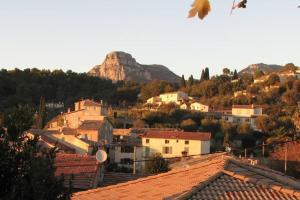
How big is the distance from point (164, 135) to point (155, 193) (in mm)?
37934

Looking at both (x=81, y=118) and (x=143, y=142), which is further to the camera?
(x=81, y=118)

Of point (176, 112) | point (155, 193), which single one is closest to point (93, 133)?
point (176, 112)

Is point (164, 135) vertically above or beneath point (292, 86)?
beneath

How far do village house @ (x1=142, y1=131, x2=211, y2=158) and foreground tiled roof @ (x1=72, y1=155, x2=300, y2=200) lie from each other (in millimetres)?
35170

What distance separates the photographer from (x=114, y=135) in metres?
55.8

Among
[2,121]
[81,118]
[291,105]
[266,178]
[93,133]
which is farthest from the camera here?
[291,105]

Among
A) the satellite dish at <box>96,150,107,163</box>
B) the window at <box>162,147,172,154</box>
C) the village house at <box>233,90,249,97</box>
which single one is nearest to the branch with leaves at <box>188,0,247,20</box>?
the satellite dish at <box>96,150,107,163</box>

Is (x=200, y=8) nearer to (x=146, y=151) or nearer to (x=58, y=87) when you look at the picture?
(x=146, y=151)

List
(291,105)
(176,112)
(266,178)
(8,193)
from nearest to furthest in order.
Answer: (8,193)
(266,178)
(176,112)
(291,105)

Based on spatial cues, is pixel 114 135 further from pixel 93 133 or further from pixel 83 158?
pixel 83 158

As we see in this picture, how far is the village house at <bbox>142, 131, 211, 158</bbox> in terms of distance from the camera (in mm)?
46219

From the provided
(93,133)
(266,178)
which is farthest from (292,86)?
(266,178)

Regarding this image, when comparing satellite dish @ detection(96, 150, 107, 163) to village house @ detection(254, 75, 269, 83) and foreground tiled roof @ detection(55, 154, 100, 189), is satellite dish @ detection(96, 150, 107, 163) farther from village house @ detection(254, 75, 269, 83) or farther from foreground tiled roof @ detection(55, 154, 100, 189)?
village house @ detection(254, 75, 269, 83)

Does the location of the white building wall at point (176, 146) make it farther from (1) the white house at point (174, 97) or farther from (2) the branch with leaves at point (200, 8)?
(2) the branch with leaves at point (200, 8)
